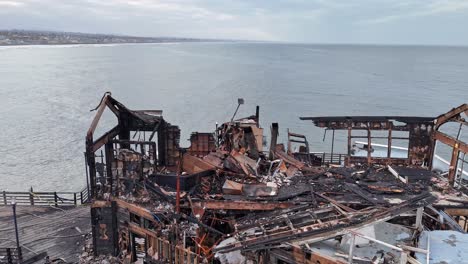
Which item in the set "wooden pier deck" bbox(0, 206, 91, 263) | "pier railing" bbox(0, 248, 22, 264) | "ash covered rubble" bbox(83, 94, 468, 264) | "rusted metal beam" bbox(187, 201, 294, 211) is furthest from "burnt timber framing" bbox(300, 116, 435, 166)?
"pier railing" bbox(0, 248, 22, 264)

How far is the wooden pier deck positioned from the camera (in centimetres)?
1861

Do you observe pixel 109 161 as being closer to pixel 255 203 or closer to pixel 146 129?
pixel 146 129

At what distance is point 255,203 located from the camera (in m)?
15.3

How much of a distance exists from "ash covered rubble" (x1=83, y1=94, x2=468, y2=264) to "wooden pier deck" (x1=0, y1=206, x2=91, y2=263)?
240cm

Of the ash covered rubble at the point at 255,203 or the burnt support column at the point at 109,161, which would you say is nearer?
the ash covered rubble at the point at 255,203

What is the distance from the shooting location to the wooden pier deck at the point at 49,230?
1861 centimetres

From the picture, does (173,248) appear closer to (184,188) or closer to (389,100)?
(184,188)

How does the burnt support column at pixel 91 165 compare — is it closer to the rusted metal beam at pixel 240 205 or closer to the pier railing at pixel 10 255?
the pier railing at pixel 10 255

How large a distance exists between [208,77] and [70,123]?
186 ft

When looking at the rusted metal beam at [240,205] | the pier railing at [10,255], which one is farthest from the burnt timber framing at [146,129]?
the pier railing at [10,255]

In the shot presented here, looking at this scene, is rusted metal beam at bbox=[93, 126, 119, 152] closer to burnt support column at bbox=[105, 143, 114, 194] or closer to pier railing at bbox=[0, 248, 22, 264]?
burnt support column at bbox=[105, 143, 114, 194]

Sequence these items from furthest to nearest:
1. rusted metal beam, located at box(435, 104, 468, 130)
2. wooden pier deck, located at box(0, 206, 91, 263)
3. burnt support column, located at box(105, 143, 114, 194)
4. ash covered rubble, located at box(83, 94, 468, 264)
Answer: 1. rusted metal beam, located at box(435, 104, 468, 130)
2. wooden pier deck, located at box(0, 206, 91, 263)
3. burnt support column, located at box(105, 143, 114, 194)
4. ash covered rubble, located at box(83, 94, 468, 264)

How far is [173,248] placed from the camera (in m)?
15.4

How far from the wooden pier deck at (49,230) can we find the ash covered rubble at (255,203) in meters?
2.40
